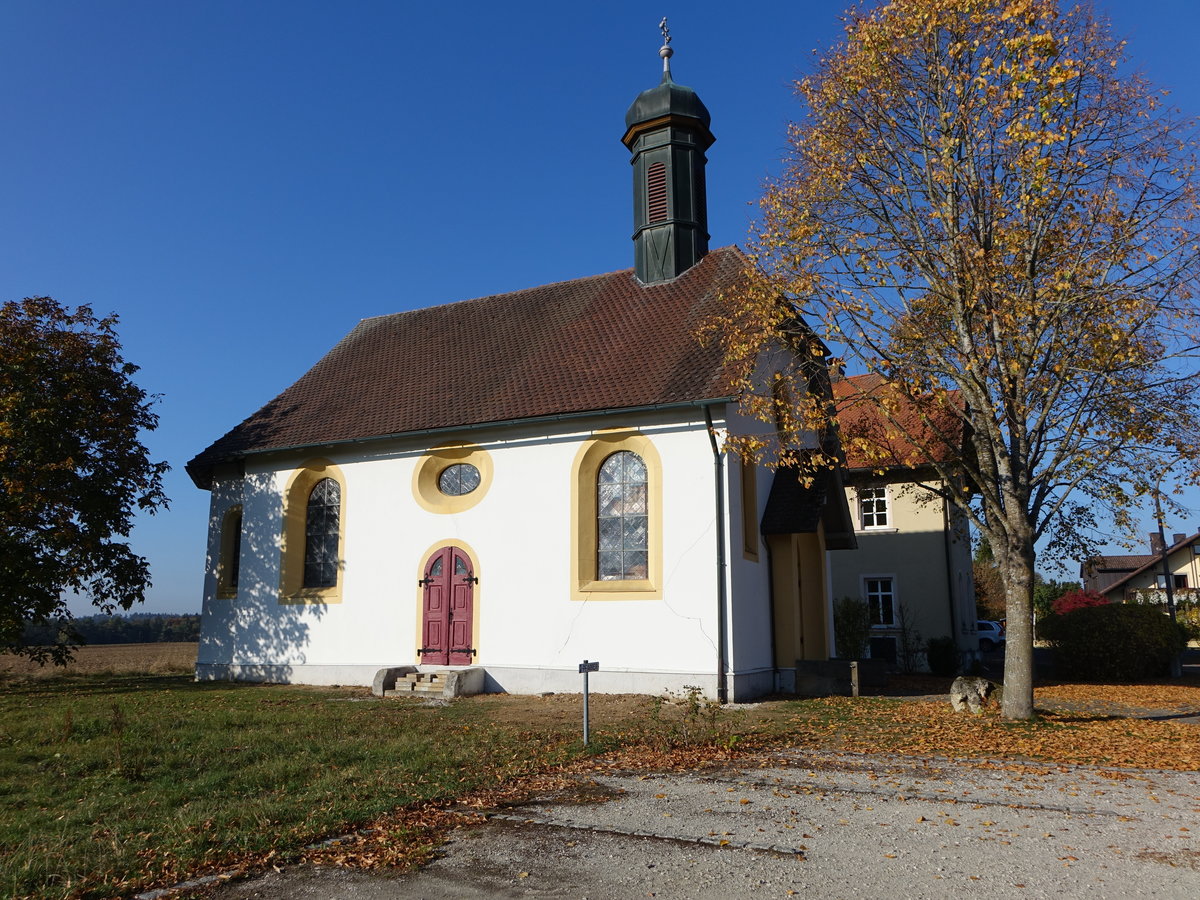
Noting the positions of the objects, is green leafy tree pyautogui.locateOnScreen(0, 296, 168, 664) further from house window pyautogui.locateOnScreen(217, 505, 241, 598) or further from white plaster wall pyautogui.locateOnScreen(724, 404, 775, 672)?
white plaster wall pyautogui.locateOnScreen(724, 404, 775, 672)

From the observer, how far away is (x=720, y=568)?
1420 centimetres

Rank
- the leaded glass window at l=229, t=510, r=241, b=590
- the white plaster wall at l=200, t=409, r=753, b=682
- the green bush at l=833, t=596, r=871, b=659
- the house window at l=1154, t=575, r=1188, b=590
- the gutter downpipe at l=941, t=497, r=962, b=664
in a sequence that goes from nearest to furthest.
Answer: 1. the white plaster wall at l=200, t=409, r=753, b=682
2. the leaded glass window at l=229, t=510, r=241, b=590
3. the green bush at l=833, t=596, r=871, b=659
4. the gutter downpipe at l=941, t=497, r=962, b=664
5. the house window at l=1154, t=575, r=1188, b=590

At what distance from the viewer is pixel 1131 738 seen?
35.0 ft

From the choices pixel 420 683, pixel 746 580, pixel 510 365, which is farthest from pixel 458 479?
pixel 746 580

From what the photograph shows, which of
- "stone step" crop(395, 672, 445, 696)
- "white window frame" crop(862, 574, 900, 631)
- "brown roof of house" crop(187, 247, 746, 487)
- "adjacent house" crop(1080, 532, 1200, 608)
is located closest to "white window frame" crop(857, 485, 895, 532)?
"white window frame" crop(862, 574, 900, 631)

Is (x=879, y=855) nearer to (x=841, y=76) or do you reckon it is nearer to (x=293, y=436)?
(x=841, y=76)

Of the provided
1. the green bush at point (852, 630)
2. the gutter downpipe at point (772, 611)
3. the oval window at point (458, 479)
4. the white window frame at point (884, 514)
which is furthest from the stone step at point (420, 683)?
the white window frame at point (884, 514)

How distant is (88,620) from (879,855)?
6978 cm

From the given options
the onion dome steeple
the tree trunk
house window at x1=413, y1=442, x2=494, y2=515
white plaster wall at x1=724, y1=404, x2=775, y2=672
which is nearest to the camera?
the tree trunk

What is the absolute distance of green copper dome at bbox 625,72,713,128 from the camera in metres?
19.7

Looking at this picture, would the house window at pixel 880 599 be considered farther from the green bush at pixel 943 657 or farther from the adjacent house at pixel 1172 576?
the adjacent house at pixel 1172 576

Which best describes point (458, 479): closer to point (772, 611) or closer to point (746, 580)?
point (746, 580)

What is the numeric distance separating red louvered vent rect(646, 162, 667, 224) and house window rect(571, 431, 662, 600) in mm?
6517

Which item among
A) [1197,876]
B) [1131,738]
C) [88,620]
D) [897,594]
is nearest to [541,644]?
[1131,738]
